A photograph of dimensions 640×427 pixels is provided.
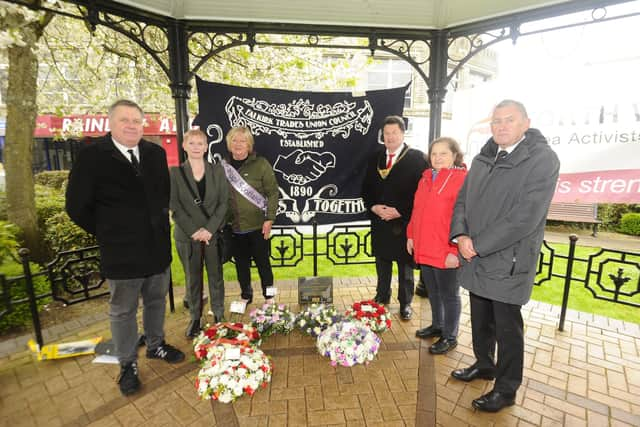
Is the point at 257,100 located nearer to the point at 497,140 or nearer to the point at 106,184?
the point at 106,184

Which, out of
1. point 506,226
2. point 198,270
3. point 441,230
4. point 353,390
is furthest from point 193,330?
point 506,226

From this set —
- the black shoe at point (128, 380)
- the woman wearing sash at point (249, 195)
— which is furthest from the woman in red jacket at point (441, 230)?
the black shoe at point (128, 380)

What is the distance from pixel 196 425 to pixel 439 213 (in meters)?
2.64

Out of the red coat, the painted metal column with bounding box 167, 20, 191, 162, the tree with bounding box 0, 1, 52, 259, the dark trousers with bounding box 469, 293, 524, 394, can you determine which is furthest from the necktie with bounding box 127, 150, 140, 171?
the tree with bounding box 0, 1, 52, 259

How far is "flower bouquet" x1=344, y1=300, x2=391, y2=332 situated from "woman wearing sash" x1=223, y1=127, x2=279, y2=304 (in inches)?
41.3

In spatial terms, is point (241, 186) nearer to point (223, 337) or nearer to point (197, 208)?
point (197, 208)

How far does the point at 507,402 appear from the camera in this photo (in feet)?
8.99

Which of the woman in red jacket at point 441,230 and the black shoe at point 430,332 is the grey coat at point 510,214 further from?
the black shoe at point 430,332

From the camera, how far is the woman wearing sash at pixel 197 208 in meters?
3.46

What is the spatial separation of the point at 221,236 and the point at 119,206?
46.2 inches

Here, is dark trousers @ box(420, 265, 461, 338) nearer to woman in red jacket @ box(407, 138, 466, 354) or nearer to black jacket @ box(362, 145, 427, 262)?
woman in red jacket @ box(407, 138, 466, 354)

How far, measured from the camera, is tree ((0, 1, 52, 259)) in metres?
→ 5.61

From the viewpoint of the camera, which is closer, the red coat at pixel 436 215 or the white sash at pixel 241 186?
the red coat at pixel 436 215

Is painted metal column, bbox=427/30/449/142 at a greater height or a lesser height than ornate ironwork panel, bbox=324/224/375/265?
greater
